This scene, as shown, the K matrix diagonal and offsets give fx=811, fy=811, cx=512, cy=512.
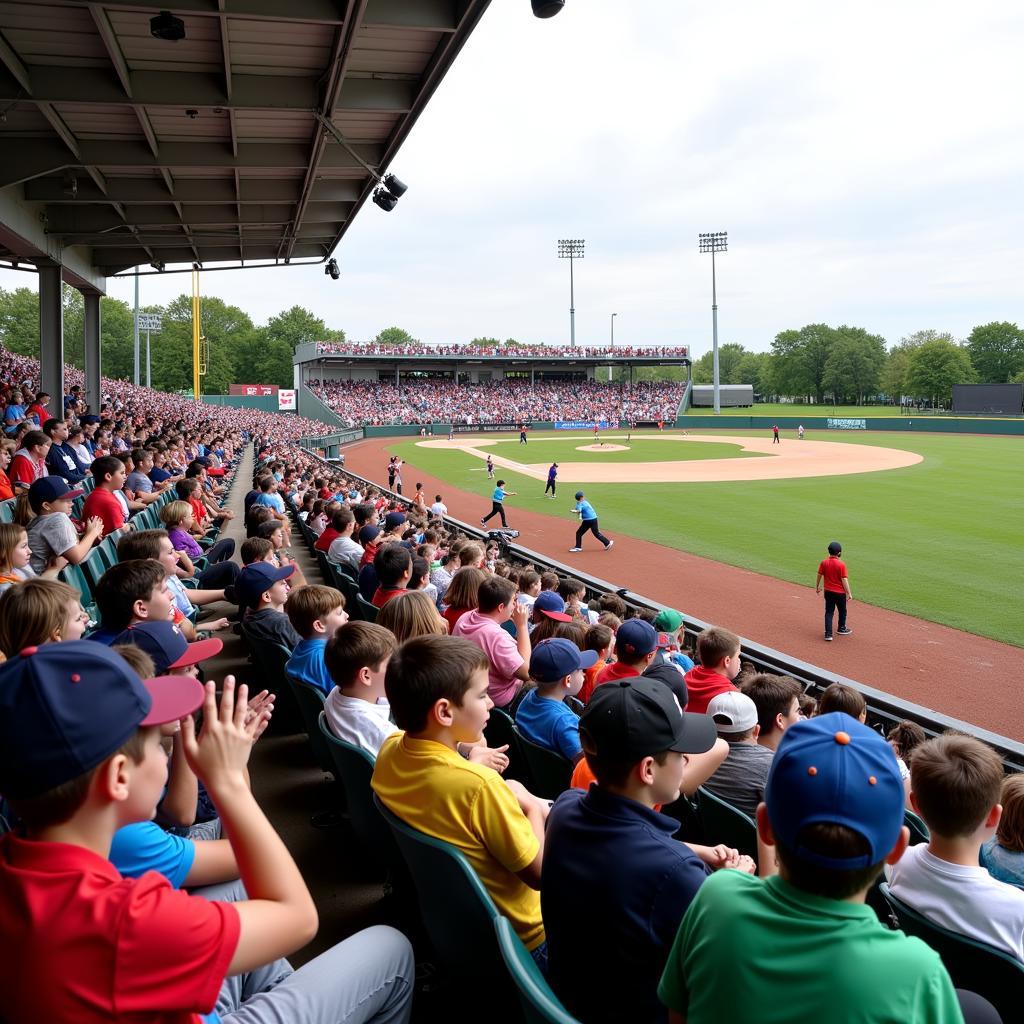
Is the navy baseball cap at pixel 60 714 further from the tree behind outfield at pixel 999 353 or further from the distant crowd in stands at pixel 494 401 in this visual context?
the tree behind outfield at pixel 999 353

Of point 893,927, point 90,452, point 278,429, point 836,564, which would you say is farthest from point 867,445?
point 893,927

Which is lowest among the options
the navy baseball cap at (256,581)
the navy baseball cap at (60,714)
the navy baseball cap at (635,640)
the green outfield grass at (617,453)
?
the navy baseball cap at (635,640)

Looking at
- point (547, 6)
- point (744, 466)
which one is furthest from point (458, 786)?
point (744, 466)

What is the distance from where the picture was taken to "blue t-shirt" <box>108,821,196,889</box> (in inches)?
93.0

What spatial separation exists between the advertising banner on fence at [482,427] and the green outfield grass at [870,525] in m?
35.8

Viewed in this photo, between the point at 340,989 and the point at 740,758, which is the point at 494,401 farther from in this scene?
the point at 340,989

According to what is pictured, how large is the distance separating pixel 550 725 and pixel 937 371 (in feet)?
438

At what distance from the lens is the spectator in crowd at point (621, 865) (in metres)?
2.41

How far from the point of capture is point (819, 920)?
1840 millimetres

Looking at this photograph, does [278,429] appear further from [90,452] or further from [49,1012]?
[49,1012]

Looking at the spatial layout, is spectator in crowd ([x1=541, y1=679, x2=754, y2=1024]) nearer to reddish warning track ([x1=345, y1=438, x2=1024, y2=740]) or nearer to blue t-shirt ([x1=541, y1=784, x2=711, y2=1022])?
blue t-shirt ([x1=541, y1=784, x2=711, y2=1022])

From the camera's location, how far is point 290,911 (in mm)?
2008

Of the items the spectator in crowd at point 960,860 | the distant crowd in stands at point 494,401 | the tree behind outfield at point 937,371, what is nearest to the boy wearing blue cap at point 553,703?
the spectator in crowd at point 960,860

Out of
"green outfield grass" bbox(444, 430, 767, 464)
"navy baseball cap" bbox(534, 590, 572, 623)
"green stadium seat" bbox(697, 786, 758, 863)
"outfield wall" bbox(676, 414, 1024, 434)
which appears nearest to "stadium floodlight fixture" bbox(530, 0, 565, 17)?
"navy baseball cap" bbox(534, 590, 572, 623)
